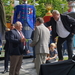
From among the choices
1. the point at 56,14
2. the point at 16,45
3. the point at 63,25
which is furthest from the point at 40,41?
the point at 63,25

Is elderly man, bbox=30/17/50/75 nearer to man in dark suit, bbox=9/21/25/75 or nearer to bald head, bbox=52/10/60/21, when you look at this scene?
man in dark suit, bbox=9/21/25/75

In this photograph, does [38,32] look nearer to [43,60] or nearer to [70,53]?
[43,60]

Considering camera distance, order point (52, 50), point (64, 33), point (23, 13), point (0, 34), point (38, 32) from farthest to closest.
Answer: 1. point (23, 13)
2. point (52, 50)
3. point (64, 33)
4. point (38, 32)
5. point (0, 34)

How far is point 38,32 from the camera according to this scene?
5.64 metres

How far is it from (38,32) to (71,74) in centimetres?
281

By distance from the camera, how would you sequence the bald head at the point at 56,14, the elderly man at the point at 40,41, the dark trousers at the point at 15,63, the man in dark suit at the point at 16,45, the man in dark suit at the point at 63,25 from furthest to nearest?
1. the man in dark suit at the point at 63,25
2. the bald head at the point at 56,14
3. the dark trousers at the point at 15,63
4. the man in dark suit at the point at 16,45
5. the elderly man at the point at 40,41

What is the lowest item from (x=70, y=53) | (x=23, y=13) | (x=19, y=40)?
(x=70, y=53)

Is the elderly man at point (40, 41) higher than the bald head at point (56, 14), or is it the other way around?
the bald head at point (56, 14)

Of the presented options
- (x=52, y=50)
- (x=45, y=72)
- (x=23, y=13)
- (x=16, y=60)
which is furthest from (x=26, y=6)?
(x=45, y=72)

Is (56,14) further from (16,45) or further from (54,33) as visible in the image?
(16,45)

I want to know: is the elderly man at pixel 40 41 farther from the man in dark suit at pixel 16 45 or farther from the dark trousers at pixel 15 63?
the dark trousers at pixel 15 63

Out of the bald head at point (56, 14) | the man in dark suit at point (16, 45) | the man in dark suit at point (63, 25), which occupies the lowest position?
the man in dark suit at point (16, 45)

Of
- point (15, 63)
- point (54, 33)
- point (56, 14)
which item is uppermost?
point (56, 14)

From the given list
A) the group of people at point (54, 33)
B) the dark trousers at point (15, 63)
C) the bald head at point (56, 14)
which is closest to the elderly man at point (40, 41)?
the group of people at point (54, 33)
